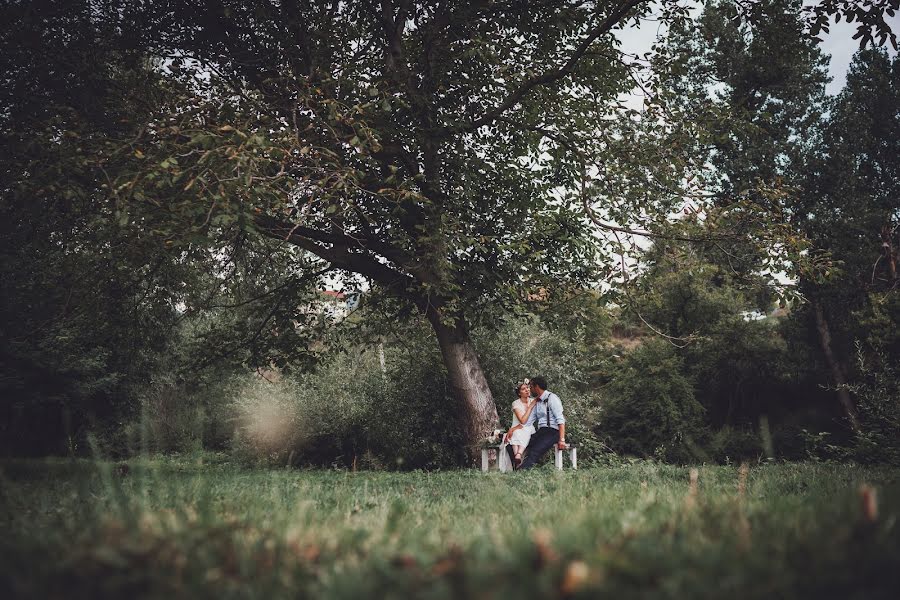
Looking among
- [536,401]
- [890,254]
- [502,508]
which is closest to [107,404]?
[536,401]

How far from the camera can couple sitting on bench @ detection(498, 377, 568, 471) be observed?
1073 cm

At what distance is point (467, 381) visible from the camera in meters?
12.2

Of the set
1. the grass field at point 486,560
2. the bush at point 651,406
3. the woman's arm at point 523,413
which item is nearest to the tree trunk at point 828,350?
the bush at point 651,406

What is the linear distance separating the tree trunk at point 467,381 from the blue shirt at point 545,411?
153 cm

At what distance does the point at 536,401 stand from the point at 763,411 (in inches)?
752

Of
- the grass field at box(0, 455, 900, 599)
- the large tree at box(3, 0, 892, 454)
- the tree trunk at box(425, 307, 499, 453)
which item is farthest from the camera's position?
the tree trunk at box(425, 307, 499, 453)

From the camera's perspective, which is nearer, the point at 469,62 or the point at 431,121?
the point at 431,121

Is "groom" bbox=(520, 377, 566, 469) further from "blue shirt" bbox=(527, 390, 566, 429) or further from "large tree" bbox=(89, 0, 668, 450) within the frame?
"large tree" bbox=(89, 0, 668, 450)

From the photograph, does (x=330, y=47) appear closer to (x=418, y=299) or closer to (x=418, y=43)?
(x=418, y=43)

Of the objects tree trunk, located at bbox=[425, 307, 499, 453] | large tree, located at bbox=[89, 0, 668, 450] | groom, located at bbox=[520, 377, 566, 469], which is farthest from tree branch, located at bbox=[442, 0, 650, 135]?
groom, located at bbox=[520, 377, 566, 469]

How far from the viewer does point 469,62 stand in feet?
36.0

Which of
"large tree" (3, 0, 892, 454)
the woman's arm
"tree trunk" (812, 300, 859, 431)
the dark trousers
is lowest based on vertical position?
the dark trousers

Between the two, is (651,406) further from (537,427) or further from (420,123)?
(420,123)

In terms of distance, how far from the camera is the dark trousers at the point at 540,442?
10.7m
